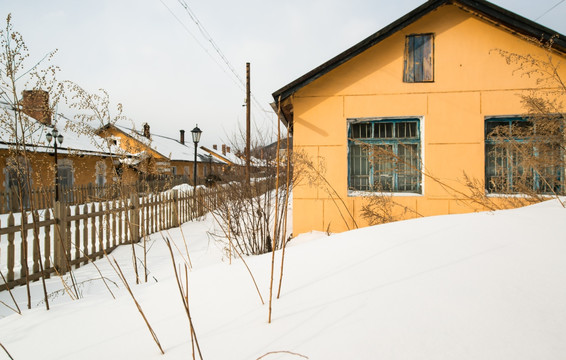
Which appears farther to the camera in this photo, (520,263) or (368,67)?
(368,67)

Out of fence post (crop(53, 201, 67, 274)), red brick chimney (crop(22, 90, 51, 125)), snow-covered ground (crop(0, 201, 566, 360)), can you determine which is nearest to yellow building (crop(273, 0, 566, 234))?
snow-covered ground (crop(0, 201, 566, 360))

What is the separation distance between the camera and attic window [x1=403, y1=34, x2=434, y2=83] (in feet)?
17.0

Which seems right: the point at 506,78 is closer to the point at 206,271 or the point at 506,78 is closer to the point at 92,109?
the point at 206,271

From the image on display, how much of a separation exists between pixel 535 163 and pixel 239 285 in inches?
158

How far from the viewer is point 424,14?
5016mm

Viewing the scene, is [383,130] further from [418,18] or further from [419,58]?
[418,18]

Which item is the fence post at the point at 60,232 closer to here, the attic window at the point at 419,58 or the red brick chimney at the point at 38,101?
the red brick chimney at the point at 38,101

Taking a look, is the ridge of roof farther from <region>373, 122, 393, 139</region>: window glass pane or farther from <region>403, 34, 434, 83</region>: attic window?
<region>373, 122, 393, 139</region>: window glass pane

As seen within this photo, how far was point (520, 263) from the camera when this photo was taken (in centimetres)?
153

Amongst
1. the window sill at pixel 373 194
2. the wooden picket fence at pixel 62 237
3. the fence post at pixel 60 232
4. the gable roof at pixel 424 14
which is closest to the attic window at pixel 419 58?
the gable roof at pixel 424 14

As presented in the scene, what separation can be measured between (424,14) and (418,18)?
0.13 metres

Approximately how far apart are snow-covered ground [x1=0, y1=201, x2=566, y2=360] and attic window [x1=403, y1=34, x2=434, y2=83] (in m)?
3.72

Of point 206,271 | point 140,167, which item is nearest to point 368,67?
point 140,167

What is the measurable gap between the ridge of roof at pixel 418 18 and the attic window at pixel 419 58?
1.24 feet
